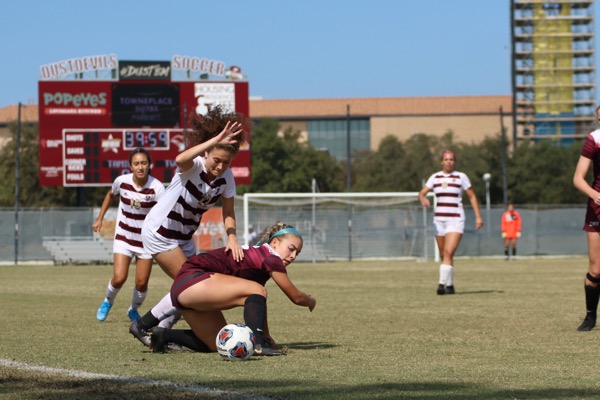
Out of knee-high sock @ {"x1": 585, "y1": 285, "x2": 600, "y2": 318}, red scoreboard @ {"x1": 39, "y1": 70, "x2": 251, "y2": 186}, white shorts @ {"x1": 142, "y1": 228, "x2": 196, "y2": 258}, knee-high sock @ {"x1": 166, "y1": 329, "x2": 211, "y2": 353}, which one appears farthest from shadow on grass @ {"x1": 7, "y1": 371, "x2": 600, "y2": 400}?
red scoreboard @ {"x1": 39, "y1": 70, "x2": 251, "y2": 186}

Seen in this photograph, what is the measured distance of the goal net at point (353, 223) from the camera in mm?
36594

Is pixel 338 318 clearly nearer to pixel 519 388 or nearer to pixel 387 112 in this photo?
pixel 519 388

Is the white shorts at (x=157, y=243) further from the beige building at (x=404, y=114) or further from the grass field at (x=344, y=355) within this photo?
the beige building at (x=404, y=114)

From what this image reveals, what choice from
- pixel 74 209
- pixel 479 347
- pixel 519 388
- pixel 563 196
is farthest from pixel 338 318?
pixel 563 196

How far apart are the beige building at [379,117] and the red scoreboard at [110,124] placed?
3301 inches

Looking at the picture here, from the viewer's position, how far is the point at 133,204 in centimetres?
1113

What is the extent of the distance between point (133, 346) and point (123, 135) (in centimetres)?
2624

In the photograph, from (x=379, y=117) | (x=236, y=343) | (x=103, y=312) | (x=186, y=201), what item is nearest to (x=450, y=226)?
(x=103, y=312)

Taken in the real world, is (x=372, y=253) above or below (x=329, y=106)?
below

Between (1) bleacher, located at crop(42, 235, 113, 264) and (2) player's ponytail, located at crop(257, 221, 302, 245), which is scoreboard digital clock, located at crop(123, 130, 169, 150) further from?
(2) player's ponytail, located at crop(257, 221, 302, 245)

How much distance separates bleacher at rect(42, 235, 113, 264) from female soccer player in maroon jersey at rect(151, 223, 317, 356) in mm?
27438

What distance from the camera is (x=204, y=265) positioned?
313 inches

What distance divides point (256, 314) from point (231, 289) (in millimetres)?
255

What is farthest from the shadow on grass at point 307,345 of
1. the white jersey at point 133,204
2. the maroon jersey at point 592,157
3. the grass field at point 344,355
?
the white jersey at point 133,204
